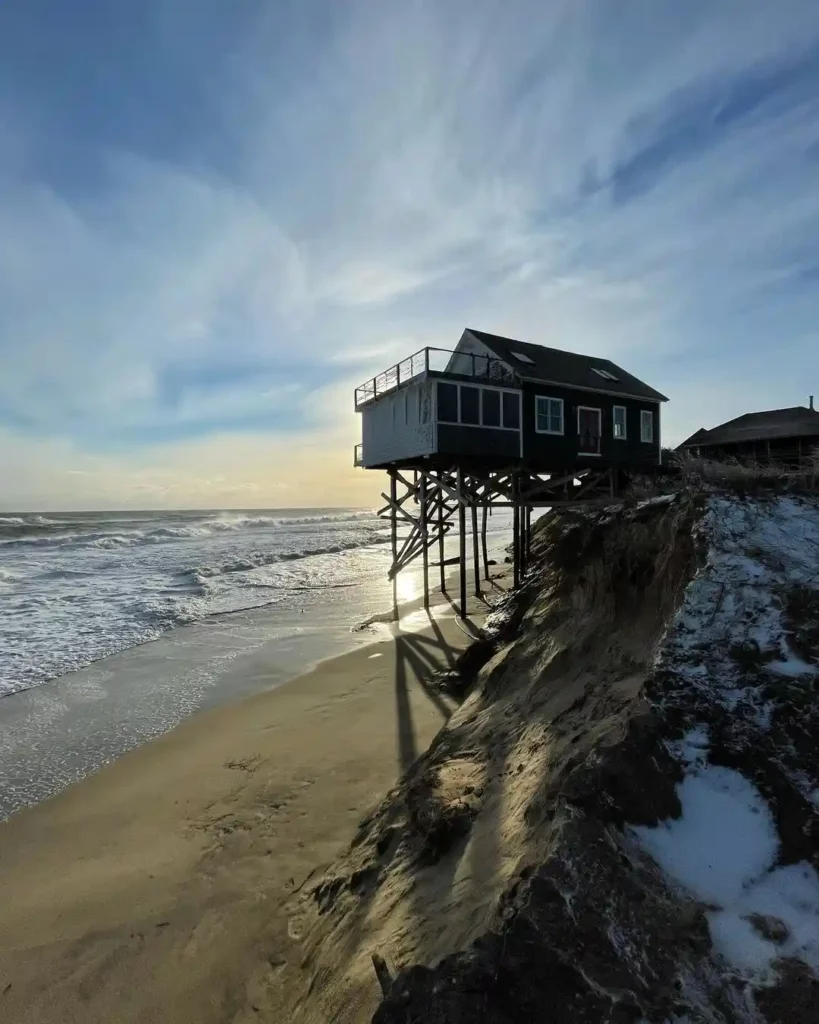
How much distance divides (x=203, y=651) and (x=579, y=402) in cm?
1368

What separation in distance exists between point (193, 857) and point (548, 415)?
15166mm

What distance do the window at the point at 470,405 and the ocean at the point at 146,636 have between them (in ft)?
19.5

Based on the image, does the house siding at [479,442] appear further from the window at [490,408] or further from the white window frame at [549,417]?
the white window frame at [549,417]

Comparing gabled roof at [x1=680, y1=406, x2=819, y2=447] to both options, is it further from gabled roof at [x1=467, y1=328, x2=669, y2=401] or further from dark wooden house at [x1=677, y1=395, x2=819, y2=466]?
gabled roof at [x1=467, y1=328, x2=669, y2=401]

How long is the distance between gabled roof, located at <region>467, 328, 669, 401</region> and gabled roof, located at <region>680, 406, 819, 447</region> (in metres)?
4.94

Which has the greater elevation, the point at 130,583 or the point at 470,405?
the point at 470,405

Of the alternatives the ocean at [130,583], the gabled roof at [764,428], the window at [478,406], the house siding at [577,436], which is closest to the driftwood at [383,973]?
the ocean at [130,583]

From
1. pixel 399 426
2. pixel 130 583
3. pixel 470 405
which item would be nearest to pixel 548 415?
pixel 470 405

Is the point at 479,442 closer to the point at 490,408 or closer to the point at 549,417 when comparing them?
the point at 490,408

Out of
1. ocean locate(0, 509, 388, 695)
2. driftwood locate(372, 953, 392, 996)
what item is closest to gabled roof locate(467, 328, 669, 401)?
ocean locate(0, 509, 388, 695)

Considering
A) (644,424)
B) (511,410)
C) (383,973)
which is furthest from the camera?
(644,424)

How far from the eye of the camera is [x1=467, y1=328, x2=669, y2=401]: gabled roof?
17781 mm

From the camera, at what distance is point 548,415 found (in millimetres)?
17625

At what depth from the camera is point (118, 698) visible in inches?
411
